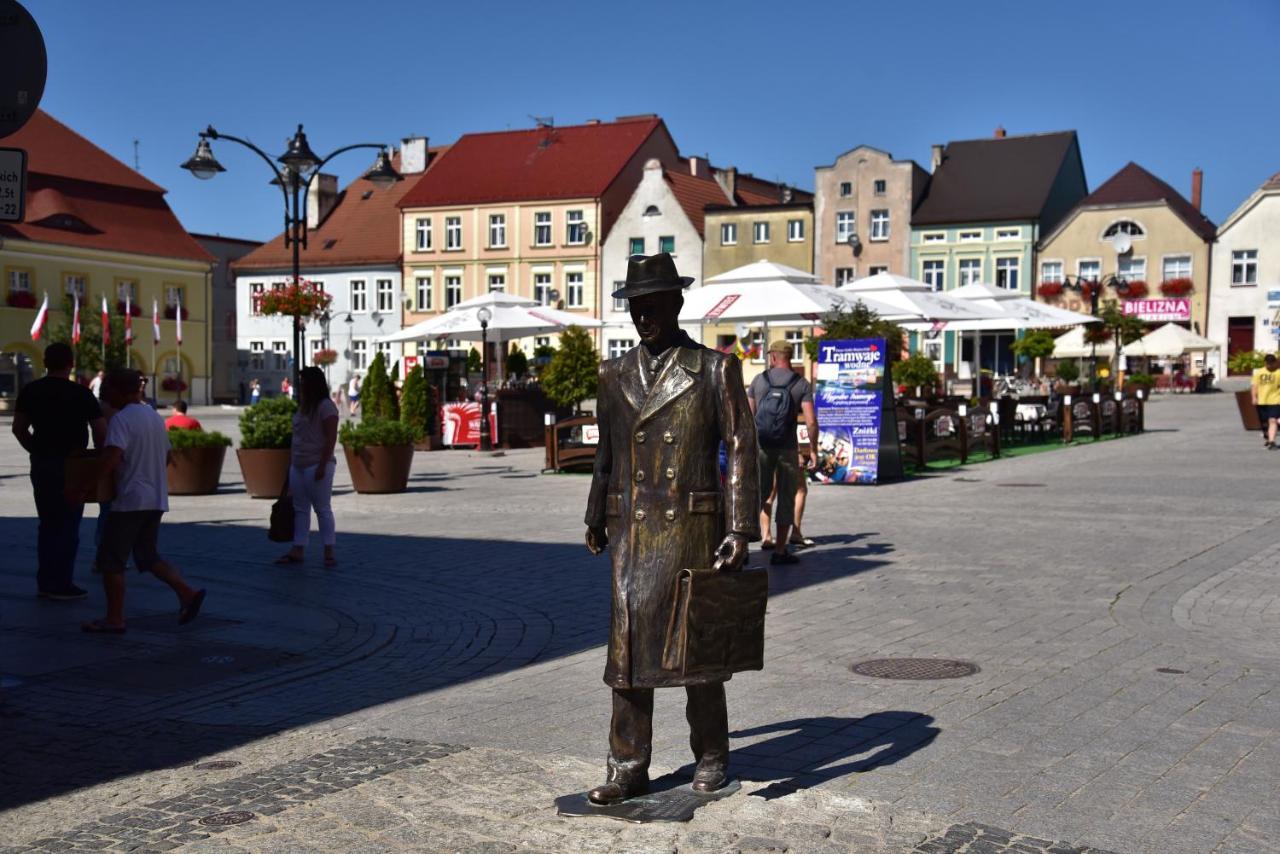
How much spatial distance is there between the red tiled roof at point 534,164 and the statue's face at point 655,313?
6079 cm

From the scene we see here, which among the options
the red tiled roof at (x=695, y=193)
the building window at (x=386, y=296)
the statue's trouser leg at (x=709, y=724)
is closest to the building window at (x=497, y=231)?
the building window at (x=386, y=296)

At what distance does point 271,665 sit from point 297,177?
14.8 meters

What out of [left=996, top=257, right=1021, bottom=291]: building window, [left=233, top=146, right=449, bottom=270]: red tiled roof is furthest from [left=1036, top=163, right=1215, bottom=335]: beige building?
[left=233, top=146, right=449, bottom=270]: red tiled roof

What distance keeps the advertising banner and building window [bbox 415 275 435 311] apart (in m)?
52.6

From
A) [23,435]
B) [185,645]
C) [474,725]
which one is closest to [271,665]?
[185,645]

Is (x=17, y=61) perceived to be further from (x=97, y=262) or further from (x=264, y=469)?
(x=97, y=262)

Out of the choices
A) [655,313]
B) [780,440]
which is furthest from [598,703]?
[780,440]

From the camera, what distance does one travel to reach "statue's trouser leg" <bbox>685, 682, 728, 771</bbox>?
16.8 feet

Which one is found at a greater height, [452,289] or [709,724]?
[452,289]

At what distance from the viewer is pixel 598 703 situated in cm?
669

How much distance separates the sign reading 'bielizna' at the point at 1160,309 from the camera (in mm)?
60938

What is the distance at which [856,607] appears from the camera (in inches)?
369

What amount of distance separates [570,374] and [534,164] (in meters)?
43.1

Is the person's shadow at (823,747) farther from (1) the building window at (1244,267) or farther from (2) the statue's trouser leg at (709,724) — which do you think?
(1) the building window at (1244,267)
